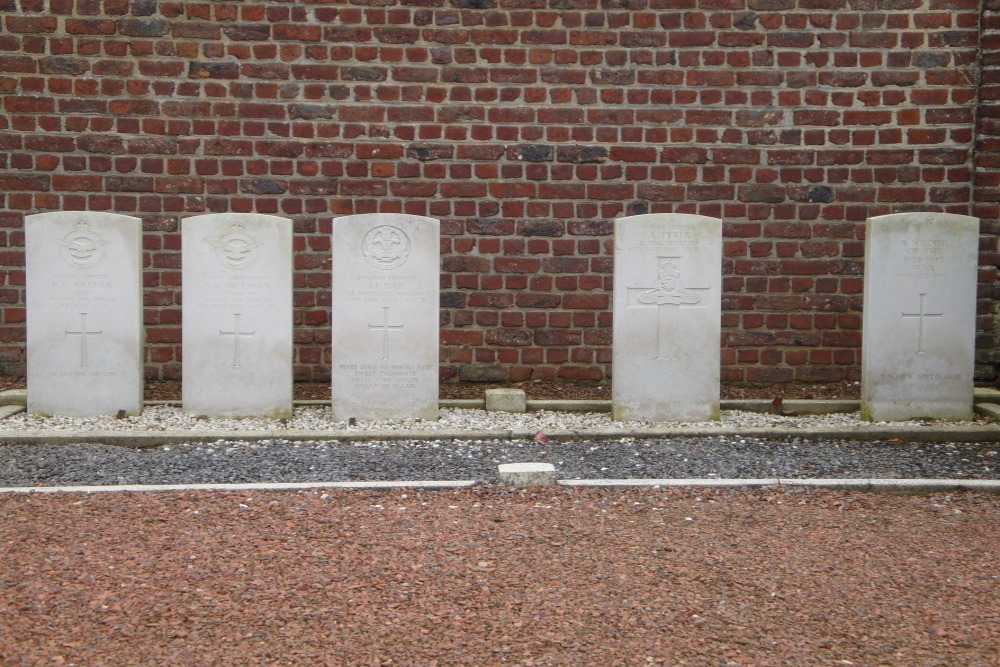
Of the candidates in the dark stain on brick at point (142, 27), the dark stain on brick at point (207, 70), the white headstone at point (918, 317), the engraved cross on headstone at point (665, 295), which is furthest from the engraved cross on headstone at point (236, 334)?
the white headstone at point (918, 317)

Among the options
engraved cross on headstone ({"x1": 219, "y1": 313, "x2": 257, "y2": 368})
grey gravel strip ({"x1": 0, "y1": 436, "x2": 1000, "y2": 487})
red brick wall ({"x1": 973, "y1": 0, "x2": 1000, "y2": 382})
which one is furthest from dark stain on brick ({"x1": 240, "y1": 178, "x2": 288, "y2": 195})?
red brick wall ({"x1": 973, "y1": 0, "x2": 1000, "y2": 382})

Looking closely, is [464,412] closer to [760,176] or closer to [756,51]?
[760,176]

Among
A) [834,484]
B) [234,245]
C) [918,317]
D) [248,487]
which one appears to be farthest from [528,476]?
[918,317]

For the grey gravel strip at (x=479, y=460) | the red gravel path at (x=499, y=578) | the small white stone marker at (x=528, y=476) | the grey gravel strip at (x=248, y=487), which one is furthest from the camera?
the grey gravel strip at (x=479, y=460)

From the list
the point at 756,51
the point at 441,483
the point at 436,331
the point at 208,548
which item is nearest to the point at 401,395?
the point at 436,331

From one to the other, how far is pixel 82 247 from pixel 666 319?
3.66 metres

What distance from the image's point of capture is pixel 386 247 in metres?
6.22

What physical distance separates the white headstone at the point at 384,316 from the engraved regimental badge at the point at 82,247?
1474 millimetres

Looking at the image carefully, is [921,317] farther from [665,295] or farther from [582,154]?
[582,154]

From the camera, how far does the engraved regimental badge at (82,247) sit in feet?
20.4

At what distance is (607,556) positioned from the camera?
138 inches

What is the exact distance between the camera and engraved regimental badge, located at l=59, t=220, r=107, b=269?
6.21 m

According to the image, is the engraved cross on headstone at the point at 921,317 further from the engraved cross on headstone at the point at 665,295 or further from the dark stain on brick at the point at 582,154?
the dark stain on brick at the point at 582,154

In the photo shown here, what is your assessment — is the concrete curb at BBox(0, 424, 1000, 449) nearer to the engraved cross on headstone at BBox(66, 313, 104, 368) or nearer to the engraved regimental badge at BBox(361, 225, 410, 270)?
the engraved cross on headstone at BBox(66, 313, 104, 368)
